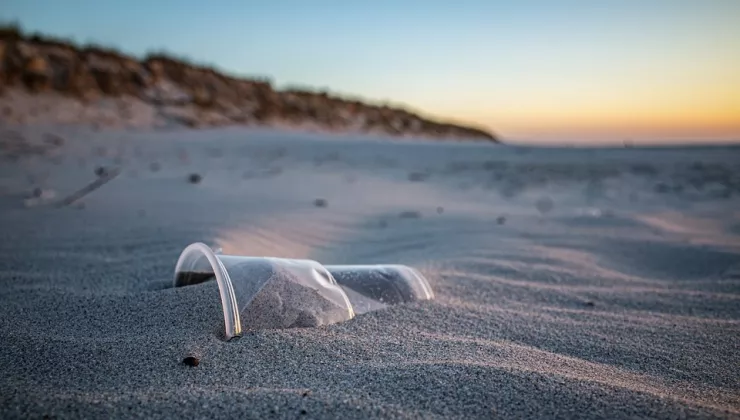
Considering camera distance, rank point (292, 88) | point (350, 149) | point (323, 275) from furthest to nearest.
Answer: point (292, 88), point (350, 149), point (323, 275)

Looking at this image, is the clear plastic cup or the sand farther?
the clear plastic cup

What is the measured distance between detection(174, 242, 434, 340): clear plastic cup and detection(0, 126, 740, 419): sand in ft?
0.19

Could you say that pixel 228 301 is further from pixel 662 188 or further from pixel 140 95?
pixel 140 95

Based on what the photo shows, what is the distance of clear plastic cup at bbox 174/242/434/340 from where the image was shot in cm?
177

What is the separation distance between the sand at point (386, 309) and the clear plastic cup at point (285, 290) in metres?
0.06

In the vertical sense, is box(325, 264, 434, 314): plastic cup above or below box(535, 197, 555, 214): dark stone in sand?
below

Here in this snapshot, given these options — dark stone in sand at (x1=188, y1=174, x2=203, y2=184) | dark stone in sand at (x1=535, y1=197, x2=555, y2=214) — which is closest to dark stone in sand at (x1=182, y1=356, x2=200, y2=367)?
dark stone in sand at (x1=535, y1=197, x2=555, y2=214)

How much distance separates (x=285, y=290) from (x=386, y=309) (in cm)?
44

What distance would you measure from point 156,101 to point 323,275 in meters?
9.17

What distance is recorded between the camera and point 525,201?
570cm

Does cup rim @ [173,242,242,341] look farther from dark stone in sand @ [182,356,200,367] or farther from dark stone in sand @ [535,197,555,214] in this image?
dark stone in sand @ [535,197,555,214]

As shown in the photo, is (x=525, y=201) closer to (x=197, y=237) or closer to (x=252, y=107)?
(x=197, y=237)

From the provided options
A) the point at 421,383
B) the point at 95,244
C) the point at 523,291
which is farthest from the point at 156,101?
the point at 421,383

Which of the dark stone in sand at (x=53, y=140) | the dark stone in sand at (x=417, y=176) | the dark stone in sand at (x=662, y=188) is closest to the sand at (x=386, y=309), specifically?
the dark stone in sand at (x=662, y=188)
